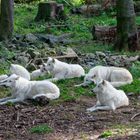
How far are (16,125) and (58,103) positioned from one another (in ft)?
5.30

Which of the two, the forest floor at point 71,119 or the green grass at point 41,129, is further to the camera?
the green grass at point 41,129

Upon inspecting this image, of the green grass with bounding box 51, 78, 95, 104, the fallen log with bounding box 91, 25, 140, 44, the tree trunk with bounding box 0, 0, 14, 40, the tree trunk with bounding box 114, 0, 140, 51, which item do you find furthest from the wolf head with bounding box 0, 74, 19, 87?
the fallen log with bounding box 91, 25, 140, 44

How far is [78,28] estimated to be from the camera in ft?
70.1

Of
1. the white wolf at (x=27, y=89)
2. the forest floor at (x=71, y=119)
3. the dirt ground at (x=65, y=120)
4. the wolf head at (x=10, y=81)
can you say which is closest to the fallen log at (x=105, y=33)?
the forest floor at (x=71, y=119)

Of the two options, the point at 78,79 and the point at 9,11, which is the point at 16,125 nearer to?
the point at 78,79

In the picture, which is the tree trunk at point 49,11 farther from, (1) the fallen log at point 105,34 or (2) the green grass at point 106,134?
(2) the green grass at point 106,134

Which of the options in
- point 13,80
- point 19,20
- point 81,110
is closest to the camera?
point 81,110

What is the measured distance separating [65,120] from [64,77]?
3333 mm

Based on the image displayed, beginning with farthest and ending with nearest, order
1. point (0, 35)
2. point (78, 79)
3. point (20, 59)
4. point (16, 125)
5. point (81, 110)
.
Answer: point (0, 35) < point (20, 59) < point (78, 79) < point (81, 110) < point (16, 125)

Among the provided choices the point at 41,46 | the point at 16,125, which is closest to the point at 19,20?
the point at 41,46

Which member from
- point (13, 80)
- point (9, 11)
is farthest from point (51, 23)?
point (13, 80)

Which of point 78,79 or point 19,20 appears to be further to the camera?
point 19,20

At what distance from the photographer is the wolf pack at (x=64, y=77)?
945 centimetres

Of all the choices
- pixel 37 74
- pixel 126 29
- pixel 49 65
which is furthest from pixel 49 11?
pixel 49 65
